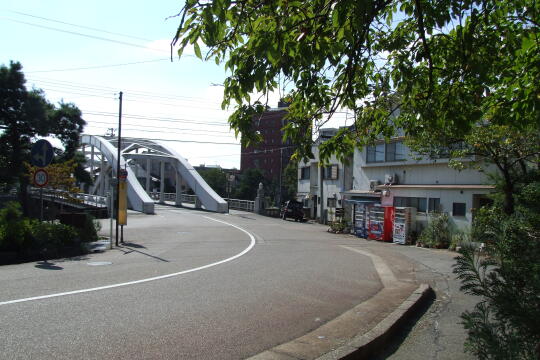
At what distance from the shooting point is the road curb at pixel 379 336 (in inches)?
192

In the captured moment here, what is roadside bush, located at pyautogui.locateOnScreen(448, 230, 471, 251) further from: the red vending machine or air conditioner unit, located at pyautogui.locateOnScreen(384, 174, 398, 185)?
air conditioner unit, located at pyautogui.locateOnScreen(384, 174, 398, 185)

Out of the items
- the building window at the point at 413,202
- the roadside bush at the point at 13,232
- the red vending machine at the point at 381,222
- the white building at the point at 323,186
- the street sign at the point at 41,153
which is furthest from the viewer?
the white building at the point at 323,186

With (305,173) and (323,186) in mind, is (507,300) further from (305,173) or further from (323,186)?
(305,173)

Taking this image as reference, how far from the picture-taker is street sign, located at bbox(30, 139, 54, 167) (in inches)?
510

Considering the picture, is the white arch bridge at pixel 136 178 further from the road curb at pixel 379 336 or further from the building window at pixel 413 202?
the road curb at pixel 379 336

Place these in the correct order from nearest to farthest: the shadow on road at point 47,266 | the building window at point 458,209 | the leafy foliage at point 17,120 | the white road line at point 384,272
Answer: the white road line at point 384,272, the shadow on road at point 47,266, the building window at point 458,209, the leafy foliage at point 17,120

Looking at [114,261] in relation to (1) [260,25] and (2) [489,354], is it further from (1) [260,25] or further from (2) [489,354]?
(2) [489,354]

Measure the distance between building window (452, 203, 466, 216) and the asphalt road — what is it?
425 inches

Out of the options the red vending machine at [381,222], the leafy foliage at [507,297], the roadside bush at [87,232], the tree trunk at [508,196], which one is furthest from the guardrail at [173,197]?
the leafy foliage at [507,297]

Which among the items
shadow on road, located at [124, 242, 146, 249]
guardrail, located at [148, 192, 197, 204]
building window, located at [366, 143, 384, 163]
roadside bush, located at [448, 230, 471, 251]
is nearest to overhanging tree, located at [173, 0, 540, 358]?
shadow on road, located at [124, 242, 146, 249]

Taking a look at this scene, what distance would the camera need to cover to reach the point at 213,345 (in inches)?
206

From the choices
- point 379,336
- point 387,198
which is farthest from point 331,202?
point 379,336

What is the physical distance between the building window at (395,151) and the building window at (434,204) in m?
4.28

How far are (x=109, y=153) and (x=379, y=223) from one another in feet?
121
